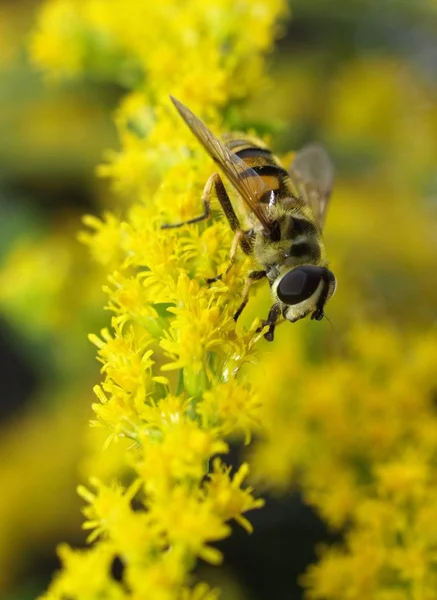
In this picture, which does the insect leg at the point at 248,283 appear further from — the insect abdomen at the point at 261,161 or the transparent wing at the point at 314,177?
the transparent wing at the point at 314,177

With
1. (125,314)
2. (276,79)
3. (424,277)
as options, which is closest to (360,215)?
(424,277)

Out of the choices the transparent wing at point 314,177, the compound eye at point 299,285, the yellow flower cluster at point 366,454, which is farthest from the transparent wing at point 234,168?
the yellow flower cluster at point 366,454

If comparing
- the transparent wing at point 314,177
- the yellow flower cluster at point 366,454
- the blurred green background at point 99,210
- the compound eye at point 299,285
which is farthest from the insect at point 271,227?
the yellow flower cluster at point 366,454

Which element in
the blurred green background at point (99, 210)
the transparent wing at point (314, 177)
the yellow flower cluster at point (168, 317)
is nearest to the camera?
the yellow flower cluster at point (168, 317)

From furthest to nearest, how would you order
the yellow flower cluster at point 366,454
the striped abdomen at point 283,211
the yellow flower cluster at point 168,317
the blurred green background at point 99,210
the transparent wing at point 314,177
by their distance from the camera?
the blurred green background at point 99,210 → the transparent wing at point 314,177 → the yellow flower cluster at point 366,454 → the striped abdomen at point 283,211 → the yellow flower cluster at point 168,317

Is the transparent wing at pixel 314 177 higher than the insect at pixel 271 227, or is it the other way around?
the transparent wing at pixel 314 177

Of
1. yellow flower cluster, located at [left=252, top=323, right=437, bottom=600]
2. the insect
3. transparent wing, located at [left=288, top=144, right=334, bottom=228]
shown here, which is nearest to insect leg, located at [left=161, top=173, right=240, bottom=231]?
the insect

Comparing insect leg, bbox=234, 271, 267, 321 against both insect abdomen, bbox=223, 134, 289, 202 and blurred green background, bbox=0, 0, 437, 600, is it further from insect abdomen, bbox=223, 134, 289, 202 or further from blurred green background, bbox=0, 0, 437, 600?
blurred green background, bbox=0, 0, 437, 600

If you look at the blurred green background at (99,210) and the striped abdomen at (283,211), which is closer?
the striped abdomen at (283,211)
